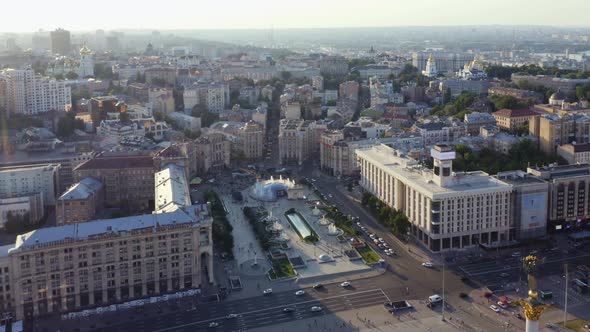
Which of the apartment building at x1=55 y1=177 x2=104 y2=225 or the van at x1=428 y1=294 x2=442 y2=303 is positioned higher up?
the apartment building at x1=55 y1=177 x2=104 y2=225

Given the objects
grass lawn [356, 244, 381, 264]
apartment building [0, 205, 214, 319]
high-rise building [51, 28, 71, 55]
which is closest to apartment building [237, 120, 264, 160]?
grass lawn [356, 244, 381, 264]

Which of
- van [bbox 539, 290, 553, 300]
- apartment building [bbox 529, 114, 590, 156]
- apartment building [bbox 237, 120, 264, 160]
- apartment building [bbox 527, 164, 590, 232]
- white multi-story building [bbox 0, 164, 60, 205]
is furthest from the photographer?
apartment building [bbox 237, 120, 264, 160]

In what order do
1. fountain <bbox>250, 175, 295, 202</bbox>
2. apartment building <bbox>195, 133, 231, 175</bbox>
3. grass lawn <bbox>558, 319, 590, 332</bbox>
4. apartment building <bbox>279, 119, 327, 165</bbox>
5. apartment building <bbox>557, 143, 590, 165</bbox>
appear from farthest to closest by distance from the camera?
apartment building <bbox>279, 119, 327, 165</bbox>, apartment building <bbox>195, 133, 231, 175</bbox>, apartment building <bbox>557, 143, 590, 165</bbox>, fountain <bbox>250, 175, 295, 202</bbox>, grass lawn <bbox>558, 319, 590, 332</bbox>

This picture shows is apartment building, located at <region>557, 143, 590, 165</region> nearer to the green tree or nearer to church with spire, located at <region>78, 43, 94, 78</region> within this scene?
the green tree

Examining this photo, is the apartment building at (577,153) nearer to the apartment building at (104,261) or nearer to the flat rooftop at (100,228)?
the flat rooftop at (100,228)

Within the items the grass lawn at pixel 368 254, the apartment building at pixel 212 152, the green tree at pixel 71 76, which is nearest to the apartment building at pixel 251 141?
the apartment building at pixel 212 152

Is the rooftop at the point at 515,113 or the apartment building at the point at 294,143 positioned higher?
A: the rooftop at the point at 515,113
